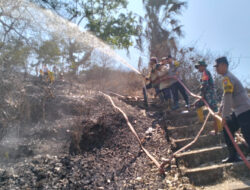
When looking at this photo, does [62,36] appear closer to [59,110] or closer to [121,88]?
[59,110]

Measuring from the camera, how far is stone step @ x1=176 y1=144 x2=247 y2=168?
12.8ft

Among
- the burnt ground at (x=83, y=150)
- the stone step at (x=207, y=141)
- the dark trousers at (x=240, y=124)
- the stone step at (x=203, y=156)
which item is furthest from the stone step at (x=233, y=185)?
the stone step at (x=207, y=141)

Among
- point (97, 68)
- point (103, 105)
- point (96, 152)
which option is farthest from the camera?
point (97, 68)

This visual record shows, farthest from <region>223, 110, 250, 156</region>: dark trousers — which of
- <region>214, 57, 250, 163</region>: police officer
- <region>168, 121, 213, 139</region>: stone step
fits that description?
<region>168, 121, 213, 139</region>: stone step

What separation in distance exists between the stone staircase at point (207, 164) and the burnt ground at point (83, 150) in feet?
0.65

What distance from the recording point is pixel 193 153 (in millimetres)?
3949

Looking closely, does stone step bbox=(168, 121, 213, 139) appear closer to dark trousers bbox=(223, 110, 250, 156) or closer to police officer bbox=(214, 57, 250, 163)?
dark trousers bbox=(223, 110, 250, 156)

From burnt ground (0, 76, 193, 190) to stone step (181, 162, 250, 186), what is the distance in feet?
0.55

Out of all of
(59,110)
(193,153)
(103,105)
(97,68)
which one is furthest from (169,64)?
(97,68)

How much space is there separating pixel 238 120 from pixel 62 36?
658 centimetres

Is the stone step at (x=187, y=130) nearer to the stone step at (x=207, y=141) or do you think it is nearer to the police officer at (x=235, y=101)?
the stone step at (x=207, y=141)

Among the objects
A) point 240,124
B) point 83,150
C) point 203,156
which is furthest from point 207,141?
point 83,150

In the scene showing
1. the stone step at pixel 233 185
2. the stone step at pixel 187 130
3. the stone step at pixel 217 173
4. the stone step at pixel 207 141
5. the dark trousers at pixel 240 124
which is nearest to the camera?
the stone step at pixel 233 185

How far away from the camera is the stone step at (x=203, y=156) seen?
3906 millimetres
